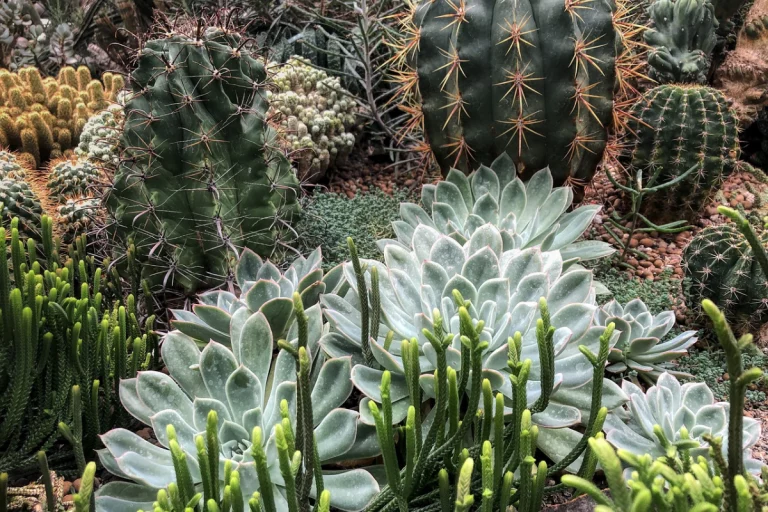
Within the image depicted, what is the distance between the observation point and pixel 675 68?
10.2 ft

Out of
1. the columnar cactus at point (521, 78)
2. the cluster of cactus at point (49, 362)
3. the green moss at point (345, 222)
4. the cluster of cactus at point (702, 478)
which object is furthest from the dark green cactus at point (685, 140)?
the cluster of cactus at point (49, 362)

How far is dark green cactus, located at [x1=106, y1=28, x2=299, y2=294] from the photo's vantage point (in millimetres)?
1854

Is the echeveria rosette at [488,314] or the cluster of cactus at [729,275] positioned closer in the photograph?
the echeveria rosette at [488,314]

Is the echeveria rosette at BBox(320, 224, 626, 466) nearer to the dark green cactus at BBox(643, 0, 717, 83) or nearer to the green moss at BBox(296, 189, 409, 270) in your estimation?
the green moss at BBox(296, 189, 409, 270)

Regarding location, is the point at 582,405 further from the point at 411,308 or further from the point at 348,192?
the point at 348,192

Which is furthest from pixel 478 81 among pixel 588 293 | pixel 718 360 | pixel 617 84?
pixel 718 360

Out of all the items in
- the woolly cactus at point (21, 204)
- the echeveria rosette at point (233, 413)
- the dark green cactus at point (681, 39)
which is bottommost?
the echeveria rosette at point (233, 413)

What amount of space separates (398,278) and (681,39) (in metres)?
2.41

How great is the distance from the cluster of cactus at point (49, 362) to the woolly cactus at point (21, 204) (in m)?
0.88

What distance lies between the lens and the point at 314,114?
9.98 ft

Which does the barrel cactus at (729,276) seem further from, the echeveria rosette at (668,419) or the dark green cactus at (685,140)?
the echeveria rosette at (668,419)

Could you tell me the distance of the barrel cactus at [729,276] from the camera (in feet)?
6.50

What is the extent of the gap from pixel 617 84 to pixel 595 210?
0.57 m

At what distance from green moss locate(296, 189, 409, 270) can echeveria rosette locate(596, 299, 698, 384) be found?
95 cm
